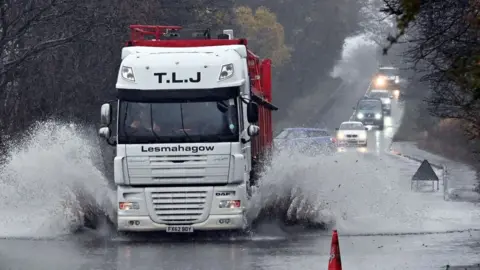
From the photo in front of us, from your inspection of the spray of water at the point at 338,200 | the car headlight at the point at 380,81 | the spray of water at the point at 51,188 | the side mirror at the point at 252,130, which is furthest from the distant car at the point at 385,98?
the side mirror at the point at 252,130

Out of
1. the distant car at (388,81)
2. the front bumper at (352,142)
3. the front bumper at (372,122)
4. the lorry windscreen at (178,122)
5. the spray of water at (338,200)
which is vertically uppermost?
the lorry windscreen at (178,122)

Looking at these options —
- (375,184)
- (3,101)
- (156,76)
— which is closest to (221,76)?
(156,76)

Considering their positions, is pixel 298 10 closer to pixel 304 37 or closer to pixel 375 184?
pixel 304 37

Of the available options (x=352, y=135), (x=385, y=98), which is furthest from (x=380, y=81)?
(x=352, y=135)

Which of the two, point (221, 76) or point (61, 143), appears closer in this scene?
point (221, 76)

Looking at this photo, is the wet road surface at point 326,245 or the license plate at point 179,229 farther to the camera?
the license plate at point 179,229

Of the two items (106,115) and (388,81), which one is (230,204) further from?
(388,81)

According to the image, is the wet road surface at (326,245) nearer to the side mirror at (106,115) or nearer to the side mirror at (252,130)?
the side mirror at (252,130)

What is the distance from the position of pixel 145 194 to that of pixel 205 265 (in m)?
3.56

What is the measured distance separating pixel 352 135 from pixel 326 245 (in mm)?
43287

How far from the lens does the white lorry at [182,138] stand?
65.6 feet

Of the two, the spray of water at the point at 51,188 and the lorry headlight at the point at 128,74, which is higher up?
the lorry headlight at the point at 128,74

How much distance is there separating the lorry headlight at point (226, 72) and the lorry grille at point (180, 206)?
2048 mm

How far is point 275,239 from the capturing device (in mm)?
21219
